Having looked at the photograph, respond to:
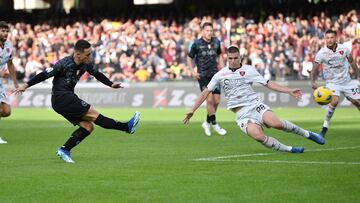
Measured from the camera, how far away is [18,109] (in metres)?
38.0

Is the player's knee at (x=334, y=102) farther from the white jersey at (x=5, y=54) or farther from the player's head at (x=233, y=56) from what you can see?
the white jersey at (x=5, y=54)

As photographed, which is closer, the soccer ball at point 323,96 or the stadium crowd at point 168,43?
the soccer ball at point 323,96

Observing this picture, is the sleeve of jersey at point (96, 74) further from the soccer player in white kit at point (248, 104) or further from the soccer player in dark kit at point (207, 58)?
the soccer player in dark kit at point (207, 58)

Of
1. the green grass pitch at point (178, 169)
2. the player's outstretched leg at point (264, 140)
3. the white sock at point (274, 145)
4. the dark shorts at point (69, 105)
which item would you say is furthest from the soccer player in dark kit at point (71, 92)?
the white sock at point (274, 145)

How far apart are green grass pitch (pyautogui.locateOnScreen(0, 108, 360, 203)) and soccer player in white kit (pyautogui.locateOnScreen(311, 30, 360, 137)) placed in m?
0.79

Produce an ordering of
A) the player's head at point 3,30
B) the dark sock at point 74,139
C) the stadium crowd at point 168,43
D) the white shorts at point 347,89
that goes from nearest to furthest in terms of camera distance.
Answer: the dark sock at point 74,139
the player's head at point 3,30
the white shorts at point 347,89
the stadium crowd at point 168,43

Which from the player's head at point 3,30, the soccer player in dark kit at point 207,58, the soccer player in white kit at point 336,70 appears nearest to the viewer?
the player's head at point 3,30

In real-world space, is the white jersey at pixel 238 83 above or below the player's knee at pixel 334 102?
above

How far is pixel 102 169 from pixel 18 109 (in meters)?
25.8

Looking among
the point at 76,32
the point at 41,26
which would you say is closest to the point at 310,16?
the point at 76,32

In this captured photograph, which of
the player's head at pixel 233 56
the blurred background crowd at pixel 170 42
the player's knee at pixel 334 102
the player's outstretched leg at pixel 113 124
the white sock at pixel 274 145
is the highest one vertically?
the player's head at pixel 233 56

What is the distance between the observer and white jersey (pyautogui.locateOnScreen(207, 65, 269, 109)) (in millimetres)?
15311

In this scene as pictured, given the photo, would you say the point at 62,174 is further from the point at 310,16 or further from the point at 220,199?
the point at 310,16

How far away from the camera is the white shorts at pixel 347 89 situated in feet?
64.4
